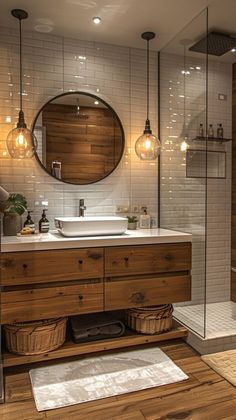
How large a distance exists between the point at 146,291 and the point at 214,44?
2318 millimetres

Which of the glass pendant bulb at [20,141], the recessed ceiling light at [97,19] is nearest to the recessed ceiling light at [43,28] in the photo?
the recessed ceiling light at [97,19]

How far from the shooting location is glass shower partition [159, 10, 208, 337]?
2875 mm

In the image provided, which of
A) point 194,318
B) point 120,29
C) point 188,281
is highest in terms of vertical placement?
point 120,29

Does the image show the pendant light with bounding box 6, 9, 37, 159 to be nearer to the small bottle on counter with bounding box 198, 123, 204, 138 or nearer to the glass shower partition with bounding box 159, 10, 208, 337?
the glass shower partition with bounding box 159, 10, 208, 337

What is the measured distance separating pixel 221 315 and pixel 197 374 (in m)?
0.91

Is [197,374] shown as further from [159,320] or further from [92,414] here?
[92,414]

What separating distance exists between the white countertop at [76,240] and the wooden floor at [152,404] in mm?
898

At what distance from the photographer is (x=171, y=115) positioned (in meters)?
3.13

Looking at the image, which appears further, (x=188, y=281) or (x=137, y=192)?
(x=137, y=192)

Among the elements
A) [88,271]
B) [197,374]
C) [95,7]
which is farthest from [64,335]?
[95,7]

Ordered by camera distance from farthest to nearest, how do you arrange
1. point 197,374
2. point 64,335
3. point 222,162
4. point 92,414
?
point 222,162, point 64,335, point 197,374, point 92,414

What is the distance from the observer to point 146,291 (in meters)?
2.49

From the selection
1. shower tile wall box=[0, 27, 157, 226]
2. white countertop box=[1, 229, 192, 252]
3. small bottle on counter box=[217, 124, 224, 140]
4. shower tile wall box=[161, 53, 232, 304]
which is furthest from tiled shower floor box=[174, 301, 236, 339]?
small bottle on counter box=[217, 124, 224, 140]

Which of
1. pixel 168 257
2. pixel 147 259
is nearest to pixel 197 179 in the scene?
pixel 168 257
